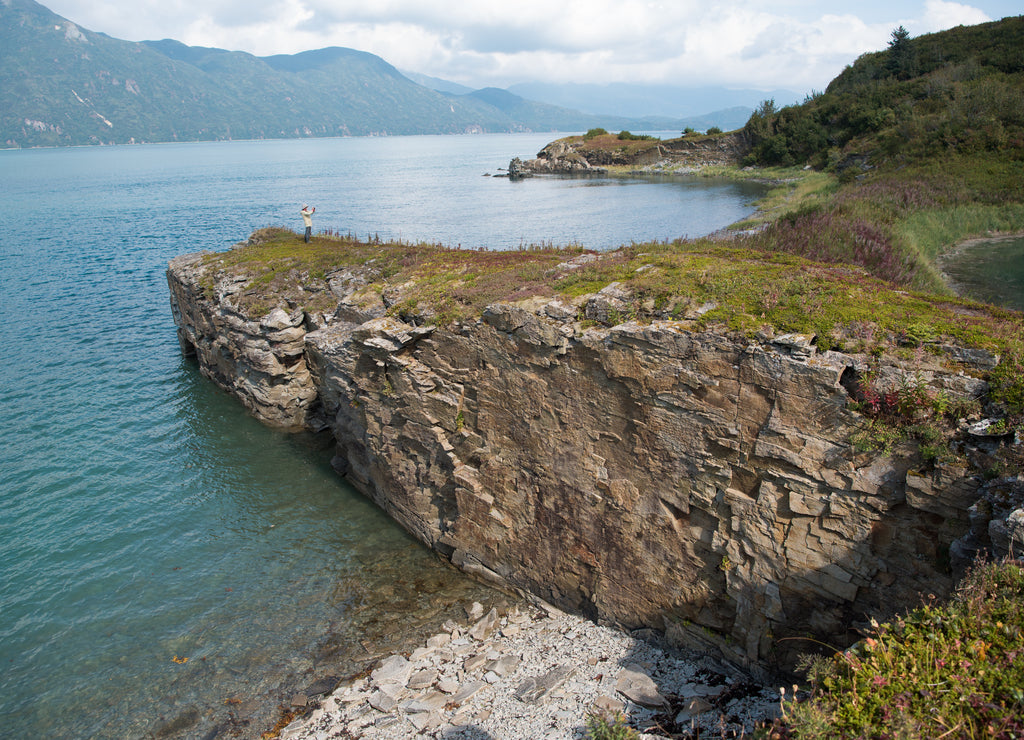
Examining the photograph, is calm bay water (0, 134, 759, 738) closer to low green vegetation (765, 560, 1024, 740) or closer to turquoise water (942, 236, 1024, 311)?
low green vegetation (765, 560, 1024, 740)

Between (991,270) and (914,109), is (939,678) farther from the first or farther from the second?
(914,109)

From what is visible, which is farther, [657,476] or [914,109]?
[914,109]

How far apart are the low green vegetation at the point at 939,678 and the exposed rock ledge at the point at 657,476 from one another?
4.82 ft

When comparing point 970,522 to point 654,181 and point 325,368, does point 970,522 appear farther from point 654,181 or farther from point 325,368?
point 654,181

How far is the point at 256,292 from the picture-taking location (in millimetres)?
25406

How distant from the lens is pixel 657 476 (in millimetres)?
12117

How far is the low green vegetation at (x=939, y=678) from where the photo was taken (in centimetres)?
558

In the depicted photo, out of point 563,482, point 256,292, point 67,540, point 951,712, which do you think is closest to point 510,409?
point 563,482

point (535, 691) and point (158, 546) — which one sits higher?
point (535, 691)

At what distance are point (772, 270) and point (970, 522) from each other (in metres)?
7.13

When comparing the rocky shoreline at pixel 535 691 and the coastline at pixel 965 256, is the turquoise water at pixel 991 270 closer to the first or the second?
the coastline at pixel 965 256

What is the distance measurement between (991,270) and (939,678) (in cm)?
2516

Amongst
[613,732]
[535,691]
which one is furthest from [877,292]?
[535,691]

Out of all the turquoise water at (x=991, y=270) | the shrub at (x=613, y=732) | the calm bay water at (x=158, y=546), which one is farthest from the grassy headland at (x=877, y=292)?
the calm bay water at (x=158, y=546)
